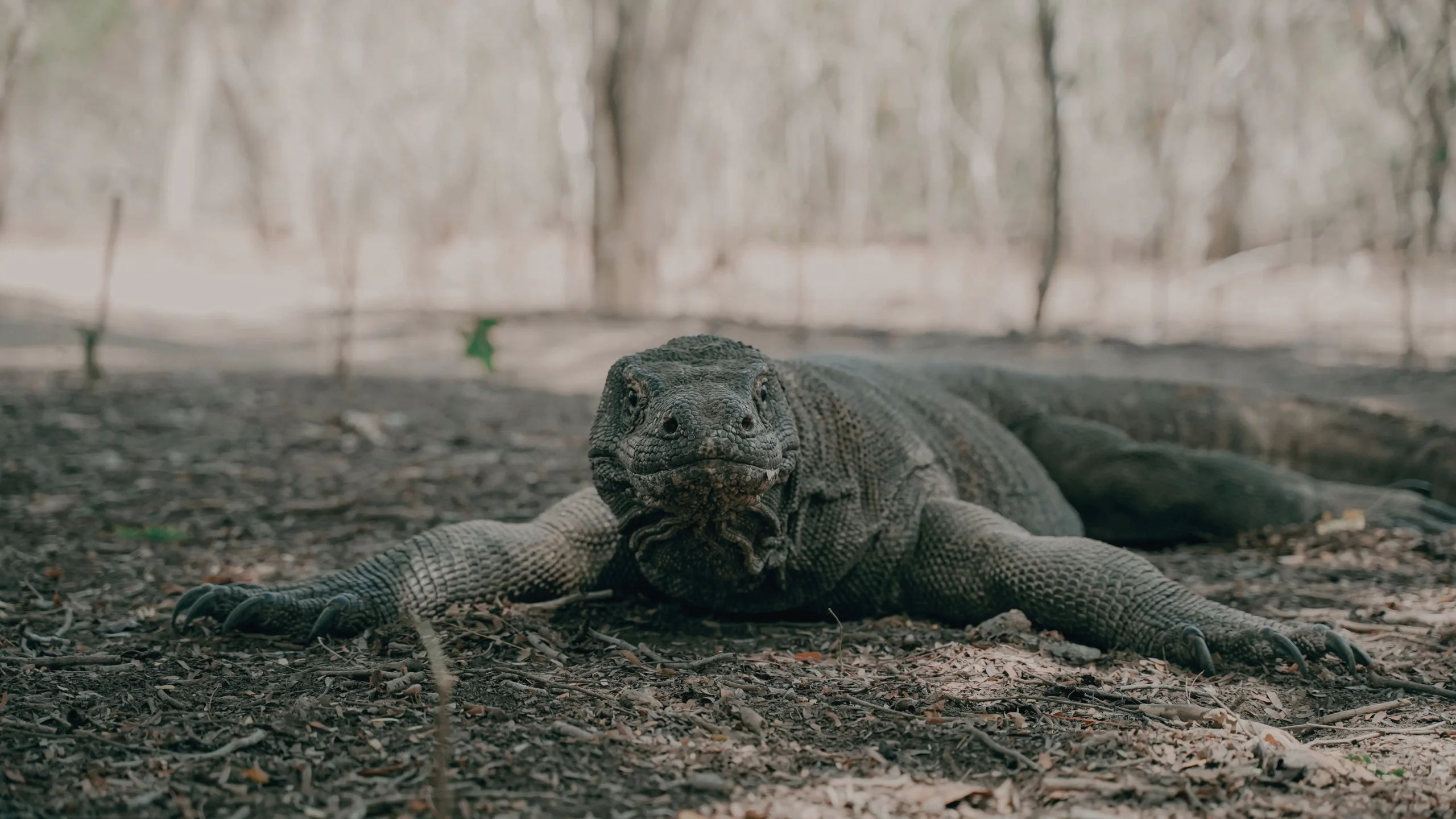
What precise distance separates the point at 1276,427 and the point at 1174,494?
1272mm

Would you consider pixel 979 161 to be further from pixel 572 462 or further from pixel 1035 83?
pixel 572 462

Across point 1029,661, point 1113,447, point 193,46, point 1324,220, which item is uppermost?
point 193,46

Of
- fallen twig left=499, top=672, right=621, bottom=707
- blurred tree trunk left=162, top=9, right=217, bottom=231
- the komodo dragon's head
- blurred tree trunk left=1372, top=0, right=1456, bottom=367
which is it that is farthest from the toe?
blurred tree trunk left=162, top=9, right=217, bottom=231

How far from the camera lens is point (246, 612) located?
333 centimetres

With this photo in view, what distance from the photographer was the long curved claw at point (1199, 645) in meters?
3.20

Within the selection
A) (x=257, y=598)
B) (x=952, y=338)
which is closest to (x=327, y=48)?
(x=952, y=338)

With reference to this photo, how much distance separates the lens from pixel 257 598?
3.35 m

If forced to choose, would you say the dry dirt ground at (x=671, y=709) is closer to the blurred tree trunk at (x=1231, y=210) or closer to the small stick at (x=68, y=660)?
the small stick at (x=68, y=660)

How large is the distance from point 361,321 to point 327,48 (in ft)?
73.6

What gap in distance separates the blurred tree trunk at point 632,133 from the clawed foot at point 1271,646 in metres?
11.2

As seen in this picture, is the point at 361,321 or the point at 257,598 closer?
the point at 257,598

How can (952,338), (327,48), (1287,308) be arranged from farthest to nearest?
(327,48)
(1287,308)
(952,338)

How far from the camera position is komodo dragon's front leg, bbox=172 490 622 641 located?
133 inches

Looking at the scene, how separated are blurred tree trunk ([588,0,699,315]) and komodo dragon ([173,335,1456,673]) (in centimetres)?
983
